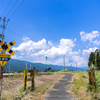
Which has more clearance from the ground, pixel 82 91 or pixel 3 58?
pixel 3 58

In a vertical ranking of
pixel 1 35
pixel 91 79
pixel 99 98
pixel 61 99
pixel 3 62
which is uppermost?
pixel 1 35

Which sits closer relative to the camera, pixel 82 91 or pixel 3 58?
pixel 3 58

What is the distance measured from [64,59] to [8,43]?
4762 centimetres

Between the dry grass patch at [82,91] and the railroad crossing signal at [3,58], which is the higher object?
the railroad crossing signal at [3,58]

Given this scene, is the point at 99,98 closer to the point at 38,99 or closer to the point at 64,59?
the point at 38,99

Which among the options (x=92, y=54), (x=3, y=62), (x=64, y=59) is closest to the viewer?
(x=3, y=62)

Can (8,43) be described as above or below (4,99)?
above

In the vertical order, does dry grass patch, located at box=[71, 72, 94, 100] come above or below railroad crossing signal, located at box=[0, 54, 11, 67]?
below

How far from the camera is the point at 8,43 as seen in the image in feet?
20.1

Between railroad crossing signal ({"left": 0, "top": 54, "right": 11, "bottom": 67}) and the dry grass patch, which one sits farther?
railroad crossing signal ({"left": 0, "top": 54, "right": 11, "bottom": 67})

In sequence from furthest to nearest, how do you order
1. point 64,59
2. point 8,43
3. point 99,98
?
point 64,59, point 8,43, point 99,98

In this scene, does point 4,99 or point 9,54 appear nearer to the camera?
point 4,99

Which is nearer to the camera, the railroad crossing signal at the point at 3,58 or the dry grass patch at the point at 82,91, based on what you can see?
the dry grass patch at the point at 82,91

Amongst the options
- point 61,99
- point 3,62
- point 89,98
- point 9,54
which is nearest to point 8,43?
point 9,54
